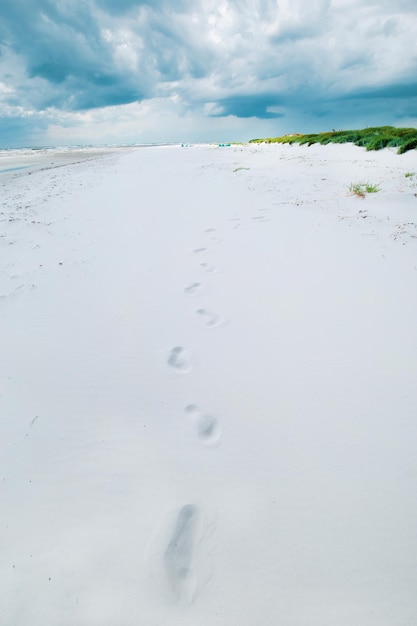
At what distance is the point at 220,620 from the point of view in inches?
40.5

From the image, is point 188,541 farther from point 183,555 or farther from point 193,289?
point 193,289

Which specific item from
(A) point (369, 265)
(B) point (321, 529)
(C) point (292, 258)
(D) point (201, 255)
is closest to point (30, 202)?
(D) point (201, 255)

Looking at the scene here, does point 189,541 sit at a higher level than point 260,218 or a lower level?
lower

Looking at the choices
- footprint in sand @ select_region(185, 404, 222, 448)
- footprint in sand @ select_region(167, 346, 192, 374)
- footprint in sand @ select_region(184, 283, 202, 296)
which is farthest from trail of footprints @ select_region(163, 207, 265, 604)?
footprint in sand @ select_region(184, 283, 202, 296)

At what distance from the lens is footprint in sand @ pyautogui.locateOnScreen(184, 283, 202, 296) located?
9.81ft

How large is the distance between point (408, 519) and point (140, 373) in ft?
5.05

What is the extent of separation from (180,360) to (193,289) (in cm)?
101

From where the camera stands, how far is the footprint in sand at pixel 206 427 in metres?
1.61

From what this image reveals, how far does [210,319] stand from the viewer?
2.57m

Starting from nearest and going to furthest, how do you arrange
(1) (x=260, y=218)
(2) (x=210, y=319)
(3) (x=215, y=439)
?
(3) (x=215, y=439) < (2) (x=210, y=319) < (1) (x=260, y=218)

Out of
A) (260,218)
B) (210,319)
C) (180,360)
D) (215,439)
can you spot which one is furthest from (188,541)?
(260,218)

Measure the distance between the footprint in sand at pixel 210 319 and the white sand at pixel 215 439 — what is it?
18mm

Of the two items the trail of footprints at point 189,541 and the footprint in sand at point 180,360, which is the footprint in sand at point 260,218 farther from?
the trail of footprints at point 189,541

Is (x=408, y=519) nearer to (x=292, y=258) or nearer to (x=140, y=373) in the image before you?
(x=140, y=373)
